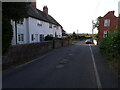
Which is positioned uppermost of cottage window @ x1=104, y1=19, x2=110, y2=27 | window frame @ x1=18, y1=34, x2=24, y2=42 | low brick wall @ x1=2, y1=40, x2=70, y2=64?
cottage window @ x1=104, y1=19, x2=110, y2=27

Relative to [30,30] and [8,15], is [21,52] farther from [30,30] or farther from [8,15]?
[30,30]

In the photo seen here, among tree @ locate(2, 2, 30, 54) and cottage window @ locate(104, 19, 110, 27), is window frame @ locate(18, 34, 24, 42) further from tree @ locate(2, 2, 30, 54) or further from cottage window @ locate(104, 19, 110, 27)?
cottage window @ locate(104, 19, 110, 27)

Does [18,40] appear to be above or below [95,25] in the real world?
below

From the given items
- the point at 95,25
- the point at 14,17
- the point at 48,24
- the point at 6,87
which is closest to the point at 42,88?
the point at 6,87

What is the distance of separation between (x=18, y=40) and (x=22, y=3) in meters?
14.0

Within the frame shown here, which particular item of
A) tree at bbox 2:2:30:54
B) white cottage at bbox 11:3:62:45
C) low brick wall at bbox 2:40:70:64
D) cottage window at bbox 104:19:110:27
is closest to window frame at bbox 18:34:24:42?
white cottage at bbox 11:3:62:45

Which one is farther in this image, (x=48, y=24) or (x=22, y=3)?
(x=48, y=24)

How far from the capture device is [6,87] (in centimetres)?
672

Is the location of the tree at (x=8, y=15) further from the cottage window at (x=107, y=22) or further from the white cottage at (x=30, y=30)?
the cottage window at (x=107, y=22)

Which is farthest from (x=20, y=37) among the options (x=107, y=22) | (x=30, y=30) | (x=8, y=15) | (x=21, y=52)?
(x=107, y=22)

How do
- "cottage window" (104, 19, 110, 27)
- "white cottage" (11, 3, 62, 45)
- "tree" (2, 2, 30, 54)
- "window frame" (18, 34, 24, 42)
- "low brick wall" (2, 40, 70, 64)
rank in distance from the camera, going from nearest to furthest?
1. "tree" (2, 2, 30, 54)
2. "low brick wall" (2, 40, 70, 64)
3. "white cottage" (11, 3, 62, 45)
4. "window frame" (18, 34, 24, 42)
5. "cottage window" (104, 19, 110, 27)

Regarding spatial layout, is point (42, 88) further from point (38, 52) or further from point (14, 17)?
point (38, 52)

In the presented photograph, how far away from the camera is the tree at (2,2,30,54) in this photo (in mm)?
10266

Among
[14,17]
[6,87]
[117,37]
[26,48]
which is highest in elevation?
[14,17]
